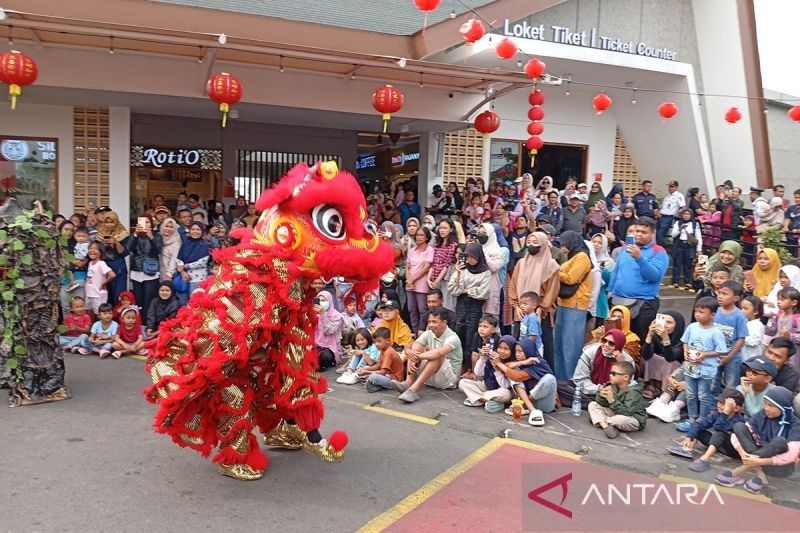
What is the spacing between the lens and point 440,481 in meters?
4.40

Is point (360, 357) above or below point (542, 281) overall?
below

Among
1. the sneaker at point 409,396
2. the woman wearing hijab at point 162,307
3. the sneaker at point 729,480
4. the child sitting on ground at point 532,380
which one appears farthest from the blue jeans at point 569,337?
the woman wearing hijab at point 162,307

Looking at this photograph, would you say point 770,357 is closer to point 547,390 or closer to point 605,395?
point 605,395

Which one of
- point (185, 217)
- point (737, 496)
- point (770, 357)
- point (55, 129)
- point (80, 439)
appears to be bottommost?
point (737, 496)

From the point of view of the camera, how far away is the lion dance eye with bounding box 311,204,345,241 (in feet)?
13.1

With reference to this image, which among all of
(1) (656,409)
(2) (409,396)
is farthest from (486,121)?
(1) (656,409)

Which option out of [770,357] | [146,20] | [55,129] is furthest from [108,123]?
[770,357]

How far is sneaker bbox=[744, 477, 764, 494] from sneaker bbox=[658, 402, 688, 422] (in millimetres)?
1155

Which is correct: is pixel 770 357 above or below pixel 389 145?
below

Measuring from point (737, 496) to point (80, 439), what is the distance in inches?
189

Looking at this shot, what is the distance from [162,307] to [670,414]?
5975mm

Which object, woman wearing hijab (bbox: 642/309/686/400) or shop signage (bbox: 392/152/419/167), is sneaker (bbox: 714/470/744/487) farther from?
shop signage (bbox: 392/152/419/167)

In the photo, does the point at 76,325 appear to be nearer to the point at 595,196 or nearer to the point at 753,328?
the point at 753,328

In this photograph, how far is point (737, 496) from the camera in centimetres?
440
